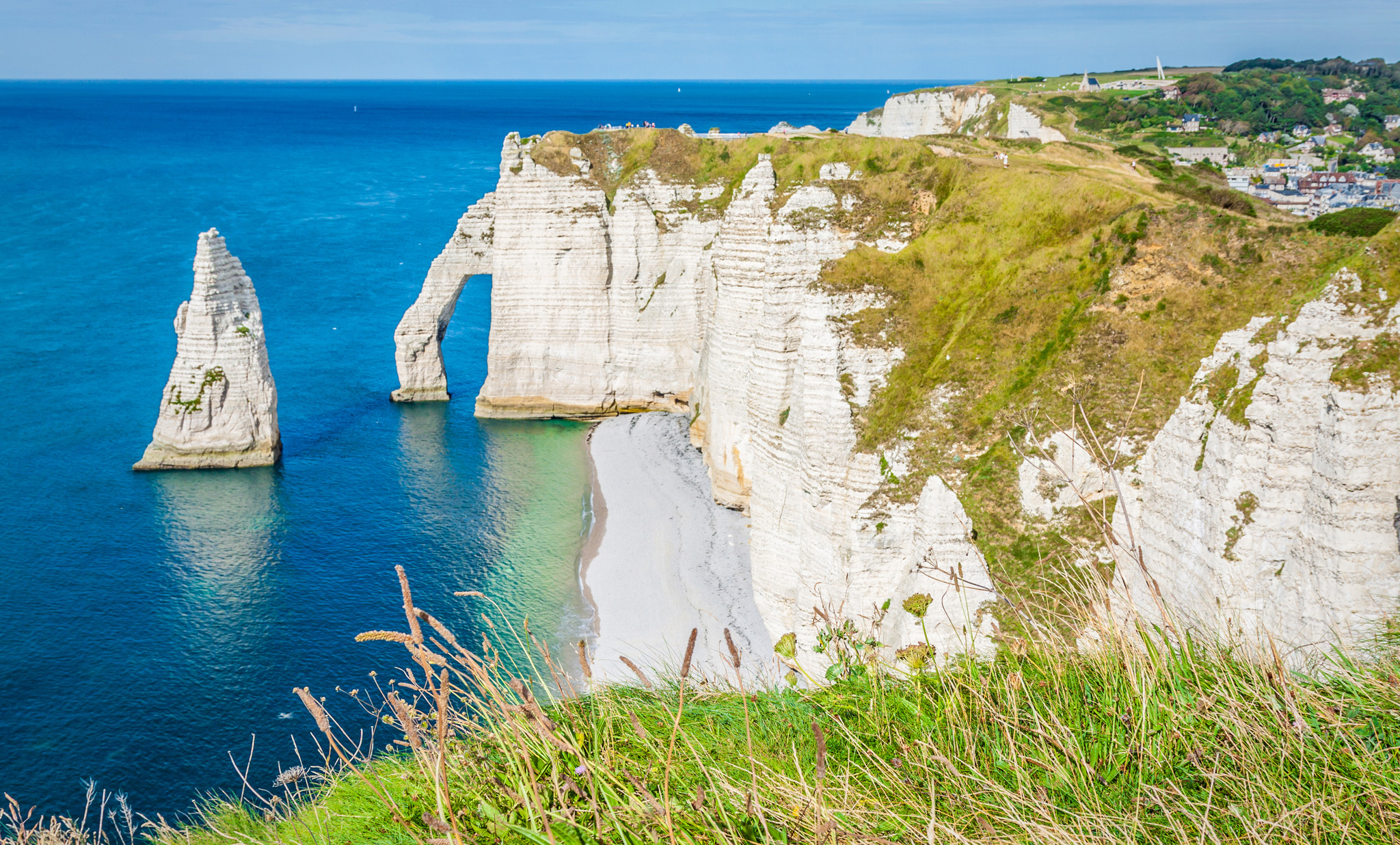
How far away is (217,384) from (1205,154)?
196ft

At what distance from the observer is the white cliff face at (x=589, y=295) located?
47781mm

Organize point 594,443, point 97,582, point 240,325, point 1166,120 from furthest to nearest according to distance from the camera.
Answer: point 1166,120, point 594,443, point 240,325, point 97,582

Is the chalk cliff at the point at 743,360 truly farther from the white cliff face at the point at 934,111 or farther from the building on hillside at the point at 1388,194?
the white cliff face at the point at 934,111

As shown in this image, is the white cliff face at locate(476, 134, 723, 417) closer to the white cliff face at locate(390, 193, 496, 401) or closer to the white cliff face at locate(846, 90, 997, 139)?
the white cliff face at locate(390, 193, 496, 401)

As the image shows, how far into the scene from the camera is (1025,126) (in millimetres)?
65062

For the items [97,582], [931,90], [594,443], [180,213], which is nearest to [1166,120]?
[931,90]

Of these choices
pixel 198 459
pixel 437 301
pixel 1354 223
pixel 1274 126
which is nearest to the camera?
pixel 1354 223

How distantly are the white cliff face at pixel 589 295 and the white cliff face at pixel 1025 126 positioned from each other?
28113mm

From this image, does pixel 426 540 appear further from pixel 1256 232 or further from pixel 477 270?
pixel 1256 232

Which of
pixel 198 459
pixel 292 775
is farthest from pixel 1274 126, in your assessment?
→ pixel 292 775

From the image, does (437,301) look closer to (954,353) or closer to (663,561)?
(663,561)

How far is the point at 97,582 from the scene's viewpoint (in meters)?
31.6

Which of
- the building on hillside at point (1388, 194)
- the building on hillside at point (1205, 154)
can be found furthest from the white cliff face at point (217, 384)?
the building on hillside at point (1205, 154)

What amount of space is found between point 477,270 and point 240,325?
13.7 m
